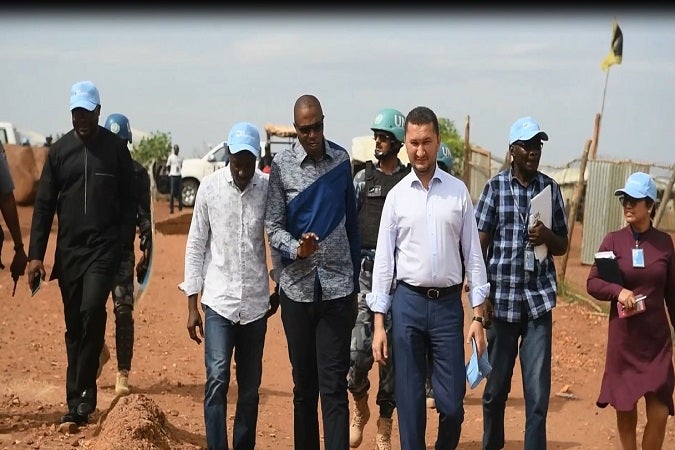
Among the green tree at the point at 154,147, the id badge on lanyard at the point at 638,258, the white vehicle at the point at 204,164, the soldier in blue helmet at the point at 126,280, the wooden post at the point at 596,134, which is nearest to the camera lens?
the id badge on lanyard at the point at 638,258

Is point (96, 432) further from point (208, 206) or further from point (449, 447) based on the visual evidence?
point (449, 447)

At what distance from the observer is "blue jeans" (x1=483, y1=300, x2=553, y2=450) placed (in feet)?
19.5

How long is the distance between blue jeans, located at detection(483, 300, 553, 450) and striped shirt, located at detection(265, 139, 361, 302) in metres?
0.96

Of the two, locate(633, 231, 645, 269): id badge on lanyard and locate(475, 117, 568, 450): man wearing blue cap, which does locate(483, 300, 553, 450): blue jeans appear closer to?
locate(475, 117, 568, 450): man wearing blue cap

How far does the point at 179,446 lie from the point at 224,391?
0.75 meters

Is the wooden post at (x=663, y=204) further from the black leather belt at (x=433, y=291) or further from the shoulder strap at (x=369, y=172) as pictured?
the black leather belt at (x=433, y=291)

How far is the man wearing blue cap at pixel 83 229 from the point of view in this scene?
270 inches

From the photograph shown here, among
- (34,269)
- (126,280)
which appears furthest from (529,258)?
(126,280)

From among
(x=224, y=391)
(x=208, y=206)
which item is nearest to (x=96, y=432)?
(x=224, y=391)

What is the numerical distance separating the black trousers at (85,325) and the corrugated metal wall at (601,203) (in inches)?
429

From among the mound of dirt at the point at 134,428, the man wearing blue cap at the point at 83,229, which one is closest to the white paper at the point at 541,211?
the mound of dirt at the point at 134,428

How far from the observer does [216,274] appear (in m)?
5.92

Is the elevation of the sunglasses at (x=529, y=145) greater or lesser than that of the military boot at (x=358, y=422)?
greater

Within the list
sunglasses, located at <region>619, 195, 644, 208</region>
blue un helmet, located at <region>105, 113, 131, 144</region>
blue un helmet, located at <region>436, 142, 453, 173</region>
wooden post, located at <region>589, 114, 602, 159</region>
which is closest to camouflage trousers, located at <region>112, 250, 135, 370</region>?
blue un helmet, located at <region>105, 113, 131, 144</region>
